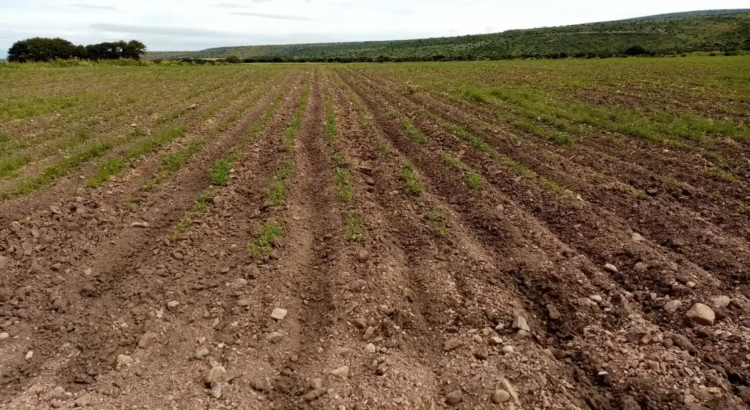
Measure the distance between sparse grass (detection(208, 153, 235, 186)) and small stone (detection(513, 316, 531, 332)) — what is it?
21.5 ft

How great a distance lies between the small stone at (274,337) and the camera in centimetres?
483

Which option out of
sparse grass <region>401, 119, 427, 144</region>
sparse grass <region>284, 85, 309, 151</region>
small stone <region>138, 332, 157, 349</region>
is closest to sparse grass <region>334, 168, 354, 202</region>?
sparse grass <region>284, 85, 309, 151</region>

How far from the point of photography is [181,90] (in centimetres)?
2828

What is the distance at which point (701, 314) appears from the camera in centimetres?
499

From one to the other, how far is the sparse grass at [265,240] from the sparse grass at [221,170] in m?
2.68

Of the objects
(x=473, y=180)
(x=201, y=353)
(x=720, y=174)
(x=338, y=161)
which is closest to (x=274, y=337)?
(x=201, y=353)

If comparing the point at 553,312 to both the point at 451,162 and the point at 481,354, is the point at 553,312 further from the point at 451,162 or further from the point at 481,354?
the point at 451,162

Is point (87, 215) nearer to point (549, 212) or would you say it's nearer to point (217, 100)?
point (549, 212)

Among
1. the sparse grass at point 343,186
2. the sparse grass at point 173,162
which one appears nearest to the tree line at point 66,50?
the sparse grass at point 173,162

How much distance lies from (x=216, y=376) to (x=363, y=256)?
2.64 m

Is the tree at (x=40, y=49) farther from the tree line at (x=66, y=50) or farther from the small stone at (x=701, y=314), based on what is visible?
the small stone at (x=701, y=314)

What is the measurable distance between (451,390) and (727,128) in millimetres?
15165

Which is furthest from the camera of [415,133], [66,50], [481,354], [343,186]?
[66,50]

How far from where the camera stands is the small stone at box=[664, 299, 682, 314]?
5.20 meters
